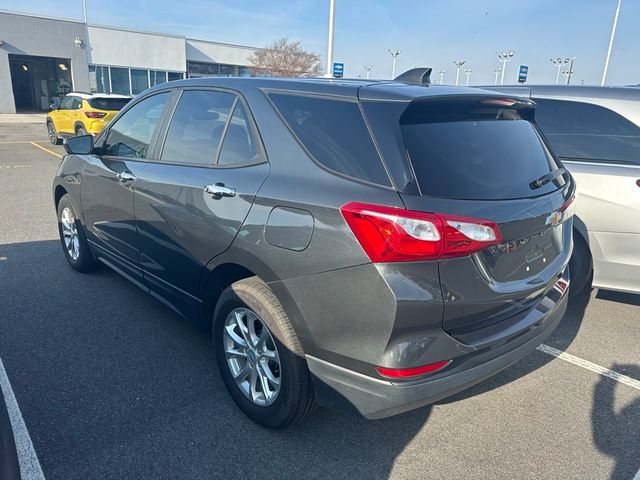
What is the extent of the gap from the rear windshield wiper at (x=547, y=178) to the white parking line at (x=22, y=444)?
9.21 ft

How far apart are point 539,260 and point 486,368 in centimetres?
65

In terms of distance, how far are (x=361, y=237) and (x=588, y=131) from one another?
3.11 m

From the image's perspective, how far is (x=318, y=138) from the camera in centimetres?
236

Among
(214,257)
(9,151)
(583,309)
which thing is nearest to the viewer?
(214,257)

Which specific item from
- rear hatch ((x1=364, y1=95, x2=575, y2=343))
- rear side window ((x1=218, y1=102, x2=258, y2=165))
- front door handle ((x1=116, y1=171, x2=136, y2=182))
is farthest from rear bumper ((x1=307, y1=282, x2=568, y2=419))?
front door handle ((x1=116, y1=171, x2=136, y2=182))

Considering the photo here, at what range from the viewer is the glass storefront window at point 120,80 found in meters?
31.5

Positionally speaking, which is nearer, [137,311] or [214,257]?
[214,257]

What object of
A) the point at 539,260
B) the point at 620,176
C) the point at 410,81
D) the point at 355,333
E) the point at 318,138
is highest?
the point at 410,81

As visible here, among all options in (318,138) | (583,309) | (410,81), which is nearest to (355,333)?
(318,138)

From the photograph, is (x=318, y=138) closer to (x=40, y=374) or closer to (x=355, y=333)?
(x=355, y=333)

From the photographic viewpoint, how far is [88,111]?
13.9m

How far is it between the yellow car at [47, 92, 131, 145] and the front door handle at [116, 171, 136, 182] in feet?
35.9

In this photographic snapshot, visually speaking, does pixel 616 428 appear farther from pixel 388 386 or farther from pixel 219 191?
pixel 219 191

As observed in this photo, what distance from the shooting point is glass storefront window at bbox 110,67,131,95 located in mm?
31500
